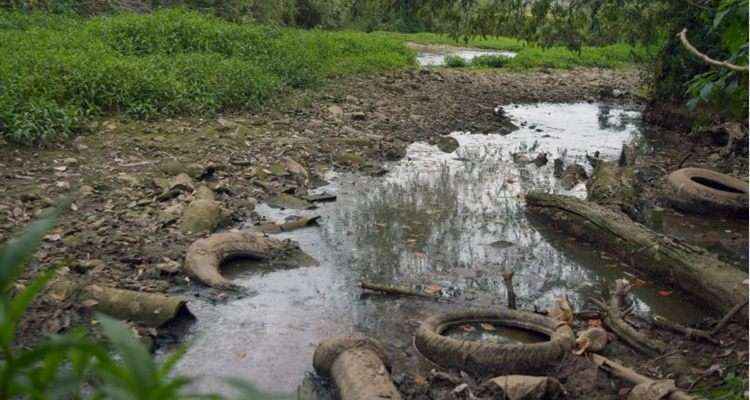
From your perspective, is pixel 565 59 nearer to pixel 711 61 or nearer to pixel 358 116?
pixel 358 116

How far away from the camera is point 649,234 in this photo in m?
7.12

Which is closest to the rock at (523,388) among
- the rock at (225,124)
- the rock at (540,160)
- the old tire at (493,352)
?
the old tire at (493,352)

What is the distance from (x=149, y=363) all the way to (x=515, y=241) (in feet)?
22.3

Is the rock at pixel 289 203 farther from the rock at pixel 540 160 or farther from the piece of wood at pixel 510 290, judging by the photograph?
the rock at pixel 540 160

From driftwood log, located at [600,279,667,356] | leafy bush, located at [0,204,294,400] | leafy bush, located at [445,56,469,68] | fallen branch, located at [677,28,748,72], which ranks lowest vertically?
leafy bush, located at [445,56,469,68]

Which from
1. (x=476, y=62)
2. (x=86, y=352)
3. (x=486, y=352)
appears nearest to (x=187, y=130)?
(x=486, y=352)

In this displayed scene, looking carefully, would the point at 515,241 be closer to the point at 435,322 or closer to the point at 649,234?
the point at 649,234

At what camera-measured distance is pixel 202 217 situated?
7.63m

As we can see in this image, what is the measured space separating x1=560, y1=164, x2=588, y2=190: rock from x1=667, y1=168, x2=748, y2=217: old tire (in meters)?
1.32

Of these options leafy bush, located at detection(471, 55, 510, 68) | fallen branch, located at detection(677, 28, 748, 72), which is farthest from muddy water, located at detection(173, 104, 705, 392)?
leafy bush, located at detection(471, 55, 510, 68)

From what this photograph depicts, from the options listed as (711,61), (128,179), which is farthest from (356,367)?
(128,179)

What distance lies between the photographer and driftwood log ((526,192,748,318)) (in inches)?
233

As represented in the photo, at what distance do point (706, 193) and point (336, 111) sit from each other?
6.63 meters

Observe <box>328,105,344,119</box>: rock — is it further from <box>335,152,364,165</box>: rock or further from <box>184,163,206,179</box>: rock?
<box>184,163,206,179</box>: rock
